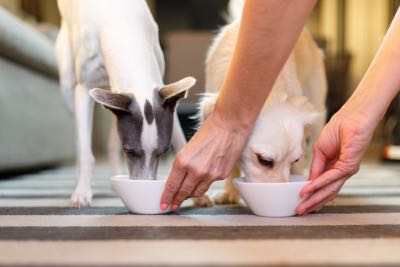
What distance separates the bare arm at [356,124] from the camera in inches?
42.3

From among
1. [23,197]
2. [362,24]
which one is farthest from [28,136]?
[362,24]

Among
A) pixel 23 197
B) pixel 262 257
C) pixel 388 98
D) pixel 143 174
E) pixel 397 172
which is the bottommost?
pixel 397 172

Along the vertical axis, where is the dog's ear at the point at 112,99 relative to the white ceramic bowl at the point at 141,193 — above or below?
above

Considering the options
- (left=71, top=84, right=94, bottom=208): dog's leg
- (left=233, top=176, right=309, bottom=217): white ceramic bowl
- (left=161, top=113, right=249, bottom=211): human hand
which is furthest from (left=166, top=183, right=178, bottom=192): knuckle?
(left=71, top=84, right=94, bottom=208): dog's leg

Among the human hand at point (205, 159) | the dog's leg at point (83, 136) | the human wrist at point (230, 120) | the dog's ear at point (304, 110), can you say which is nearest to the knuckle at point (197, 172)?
the human hand at point (205, 159)

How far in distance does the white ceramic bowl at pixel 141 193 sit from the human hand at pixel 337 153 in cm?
30

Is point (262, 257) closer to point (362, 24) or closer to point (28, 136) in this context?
point (28, 136)

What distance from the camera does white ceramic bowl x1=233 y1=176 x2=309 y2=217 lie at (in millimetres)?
1089

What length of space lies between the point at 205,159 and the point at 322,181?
0.24 m

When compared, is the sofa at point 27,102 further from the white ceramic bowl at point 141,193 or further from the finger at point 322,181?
the finger at point 322,181

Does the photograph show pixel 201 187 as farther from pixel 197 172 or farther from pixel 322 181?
pixel 322 181

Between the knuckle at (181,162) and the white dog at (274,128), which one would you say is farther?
the white dog at (274,128)

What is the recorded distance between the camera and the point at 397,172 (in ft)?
7.66

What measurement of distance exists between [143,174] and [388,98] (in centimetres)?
58
